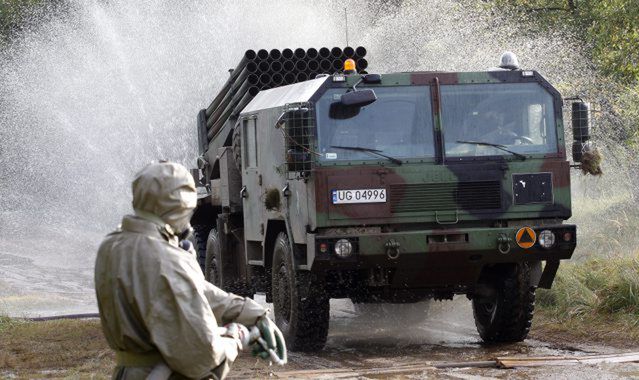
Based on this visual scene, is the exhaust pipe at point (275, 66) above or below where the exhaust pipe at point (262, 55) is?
below

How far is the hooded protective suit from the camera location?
4465 mm

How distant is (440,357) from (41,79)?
22.7m

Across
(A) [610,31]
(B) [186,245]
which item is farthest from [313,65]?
(B) [186,245]

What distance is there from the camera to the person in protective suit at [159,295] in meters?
4.47

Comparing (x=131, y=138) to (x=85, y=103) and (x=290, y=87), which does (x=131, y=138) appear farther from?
(x=290, y=87)

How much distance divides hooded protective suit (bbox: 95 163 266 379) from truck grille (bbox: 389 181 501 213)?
6.43m

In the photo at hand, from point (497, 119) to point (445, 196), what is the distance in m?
0.86

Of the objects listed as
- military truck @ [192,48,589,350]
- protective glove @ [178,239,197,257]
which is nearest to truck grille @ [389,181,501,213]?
military truck @ [192,48,589,350]

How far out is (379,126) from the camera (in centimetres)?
1121

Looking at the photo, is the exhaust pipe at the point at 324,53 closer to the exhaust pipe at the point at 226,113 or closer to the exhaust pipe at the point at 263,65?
the exhaust pipe at the point at 263,65

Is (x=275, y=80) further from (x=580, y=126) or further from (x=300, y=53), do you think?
(x=580, y=126)

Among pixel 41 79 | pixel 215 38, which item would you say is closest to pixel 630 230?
pixel 215 38

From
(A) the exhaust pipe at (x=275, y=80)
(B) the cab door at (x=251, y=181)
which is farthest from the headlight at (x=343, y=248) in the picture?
(A) the exhaust pipe at (x=275, y=80)

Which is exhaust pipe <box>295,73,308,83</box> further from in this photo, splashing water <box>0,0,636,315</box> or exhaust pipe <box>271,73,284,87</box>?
splashing water <box>0,0,636,315</box>
